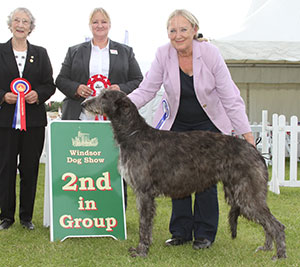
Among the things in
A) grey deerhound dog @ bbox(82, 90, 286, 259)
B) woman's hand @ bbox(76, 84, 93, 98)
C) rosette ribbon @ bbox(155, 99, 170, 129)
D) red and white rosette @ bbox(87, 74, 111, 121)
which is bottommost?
grey deerhound dog @ bbox(82, 90, 286, 259)

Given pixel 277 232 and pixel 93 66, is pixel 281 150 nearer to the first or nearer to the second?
pixel 277 232

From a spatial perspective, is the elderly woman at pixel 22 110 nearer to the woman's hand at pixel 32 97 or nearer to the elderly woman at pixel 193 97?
the woman's hand at pixel 32 97

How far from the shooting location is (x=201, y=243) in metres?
4.20

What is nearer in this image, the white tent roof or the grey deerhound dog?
the grey deerhound dog

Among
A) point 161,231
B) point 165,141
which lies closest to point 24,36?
point 165,141

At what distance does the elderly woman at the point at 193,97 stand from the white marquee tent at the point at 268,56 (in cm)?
663

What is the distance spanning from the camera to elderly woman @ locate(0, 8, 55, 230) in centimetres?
452

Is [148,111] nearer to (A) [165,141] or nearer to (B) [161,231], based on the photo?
(B) [161,231]

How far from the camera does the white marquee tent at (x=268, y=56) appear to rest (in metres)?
10.5

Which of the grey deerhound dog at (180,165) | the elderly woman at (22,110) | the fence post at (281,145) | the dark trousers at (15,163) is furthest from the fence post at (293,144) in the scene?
the dark trousers at (15,163)

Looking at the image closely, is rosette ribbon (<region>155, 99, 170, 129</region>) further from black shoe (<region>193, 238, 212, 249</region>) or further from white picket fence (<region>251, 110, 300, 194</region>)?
white picket fence (<region>251, 110, 300, 194</region>)

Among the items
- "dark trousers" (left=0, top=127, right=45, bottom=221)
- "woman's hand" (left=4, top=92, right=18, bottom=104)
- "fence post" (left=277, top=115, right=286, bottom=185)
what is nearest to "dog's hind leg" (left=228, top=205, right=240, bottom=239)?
"dark trousers" (left=0, top=127, right=45, bottom=221)

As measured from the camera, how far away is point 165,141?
3.80m

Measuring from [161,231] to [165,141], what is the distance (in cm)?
150
